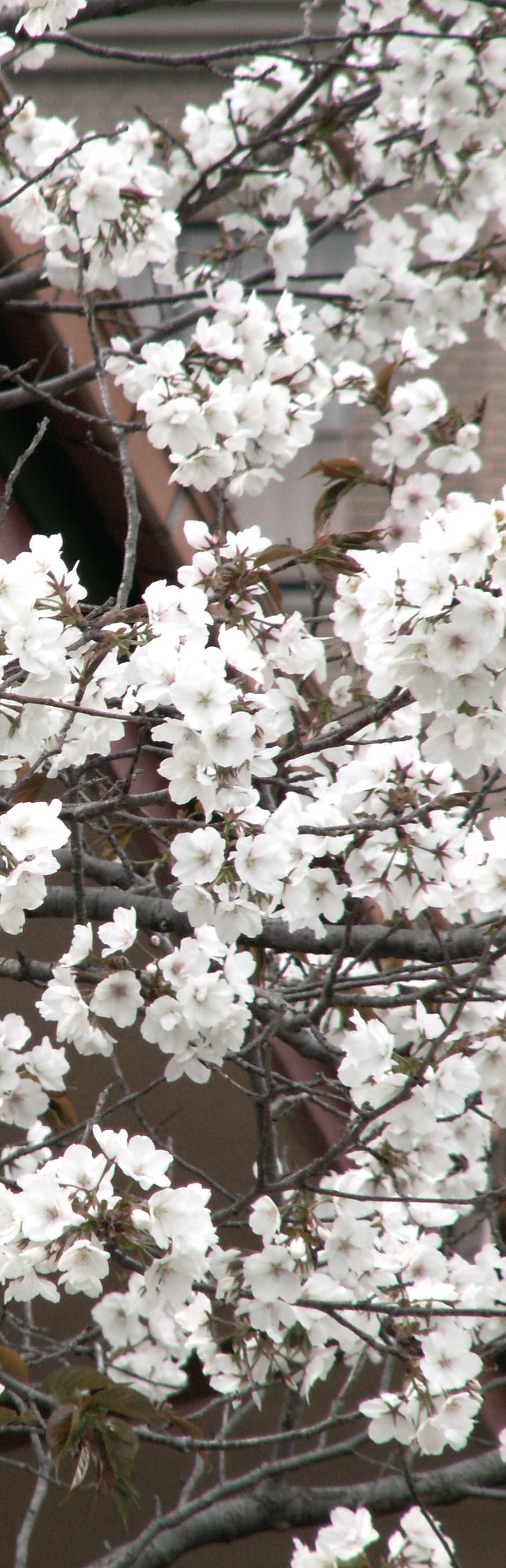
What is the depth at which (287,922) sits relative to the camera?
195cm

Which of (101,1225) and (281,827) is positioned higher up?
(281,827)

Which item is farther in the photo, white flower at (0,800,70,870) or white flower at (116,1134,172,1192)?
white flower at (116,1134,172,1192)

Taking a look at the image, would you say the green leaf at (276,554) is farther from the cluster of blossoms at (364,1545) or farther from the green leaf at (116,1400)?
the cluster of blossoms at (364,1545)

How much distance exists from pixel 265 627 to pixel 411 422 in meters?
1.30

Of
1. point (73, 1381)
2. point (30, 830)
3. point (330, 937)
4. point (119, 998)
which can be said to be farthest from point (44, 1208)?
point (330, 937)

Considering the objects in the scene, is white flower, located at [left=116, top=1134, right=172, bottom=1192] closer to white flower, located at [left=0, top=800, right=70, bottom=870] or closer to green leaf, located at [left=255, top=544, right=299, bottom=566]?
white flower, located at [left=0, top=800, right=70, bottom=870]

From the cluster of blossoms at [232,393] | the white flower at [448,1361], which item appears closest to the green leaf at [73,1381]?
the white flower at [448,1361]

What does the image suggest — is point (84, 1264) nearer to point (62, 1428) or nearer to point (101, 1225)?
point (101, 1225)

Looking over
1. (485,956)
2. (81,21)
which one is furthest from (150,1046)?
(81,21)

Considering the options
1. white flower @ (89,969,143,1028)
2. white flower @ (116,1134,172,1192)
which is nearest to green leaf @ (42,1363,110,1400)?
white flower @ (116,1134,172,1192)

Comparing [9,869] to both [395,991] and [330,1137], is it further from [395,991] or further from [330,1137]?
[330,1137]

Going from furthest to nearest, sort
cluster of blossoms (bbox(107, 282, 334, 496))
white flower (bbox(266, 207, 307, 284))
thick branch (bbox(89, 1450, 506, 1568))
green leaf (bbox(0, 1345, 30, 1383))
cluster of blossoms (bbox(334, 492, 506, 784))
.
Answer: white flower (bbox(266, 207, 307, 284)) < thick branch (bbox(89, 1450, 506, 1568)) < cluster of blossoms (bbox(107, 282, 334, 496)) < green leaf (bbox(0, 1345, 30, 1383)) < cluster of blossoms (bbox(334, 492, 506, 784))

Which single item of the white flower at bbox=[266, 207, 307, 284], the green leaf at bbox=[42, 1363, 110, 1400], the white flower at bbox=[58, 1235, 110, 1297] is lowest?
the green leaf at bbox=[42, 1363, 110, 1400]

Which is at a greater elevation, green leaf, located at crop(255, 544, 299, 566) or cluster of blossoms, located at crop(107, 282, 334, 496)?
cluster of blossoms, located at crop(107, 282, 334, 496)
